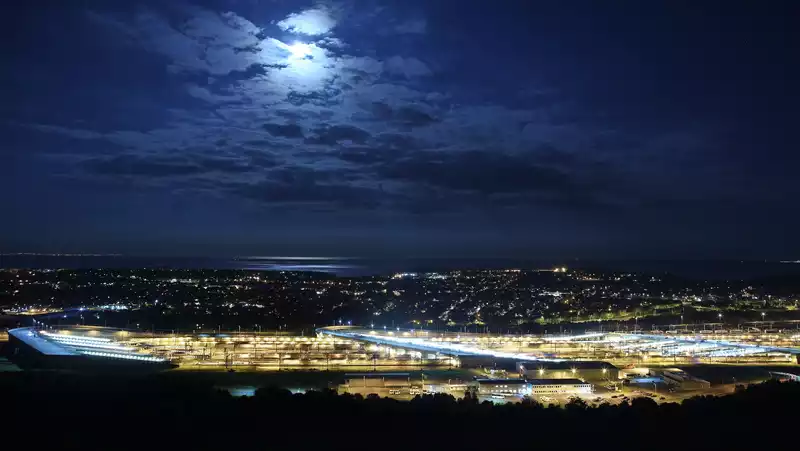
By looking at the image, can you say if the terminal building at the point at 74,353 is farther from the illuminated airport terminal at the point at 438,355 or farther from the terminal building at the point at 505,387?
the terminal building at the point at 505,387

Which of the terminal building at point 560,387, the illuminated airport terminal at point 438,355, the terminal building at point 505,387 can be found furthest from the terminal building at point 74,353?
the terminal building at point 560,387

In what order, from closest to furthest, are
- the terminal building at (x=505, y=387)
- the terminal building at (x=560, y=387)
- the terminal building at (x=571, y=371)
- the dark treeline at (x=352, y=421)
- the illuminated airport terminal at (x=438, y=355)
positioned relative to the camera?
the dark treeline at (x=352, y=421) → the terminal building at (x=505, y=387) → the terminal building at (x=560, y=387) → the illuminated airport terminal at (x=438, y=355) → the terminal building at (x=571, y=371)

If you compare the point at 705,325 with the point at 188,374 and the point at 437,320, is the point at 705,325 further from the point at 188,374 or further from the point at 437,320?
the point at 188,374

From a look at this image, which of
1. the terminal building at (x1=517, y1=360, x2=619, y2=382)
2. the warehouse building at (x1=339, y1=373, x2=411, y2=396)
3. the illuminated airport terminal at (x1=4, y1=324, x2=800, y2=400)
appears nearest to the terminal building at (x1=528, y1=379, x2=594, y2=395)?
the illuminated airport terminal at (x1=4, y1=324, x2=800, y2=400)

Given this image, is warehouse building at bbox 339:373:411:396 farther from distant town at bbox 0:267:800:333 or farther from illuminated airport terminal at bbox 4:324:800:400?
distant town at bbox 0:267:800:333

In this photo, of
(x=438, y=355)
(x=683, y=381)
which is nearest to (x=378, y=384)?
(x=438, y=355)

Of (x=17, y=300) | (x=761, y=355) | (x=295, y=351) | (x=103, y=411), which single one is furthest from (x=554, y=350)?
(x=17, y=300)

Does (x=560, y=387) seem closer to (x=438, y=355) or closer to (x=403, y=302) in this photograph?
(x=438, y=355)

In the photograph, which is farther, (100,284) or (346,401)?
(100,284)
